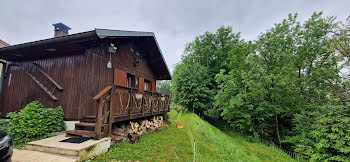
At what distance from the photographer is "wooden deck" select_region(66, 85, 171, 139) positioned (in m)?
3.07

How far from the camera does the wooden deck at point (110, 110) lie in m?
3.07

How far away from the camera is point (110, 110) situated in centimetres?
339

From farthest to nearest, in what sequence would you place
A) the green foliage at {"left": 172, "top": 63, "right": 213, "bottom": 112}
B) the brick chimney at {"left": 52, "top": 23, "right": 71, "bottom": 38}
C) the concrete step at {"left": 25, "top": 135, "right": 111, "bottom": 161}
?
the green foliage at {"left": 172, "top": 63, "right": 213, "bottom": 112} < the brick chimney at {"left": 52, "top": 23, "right": 71, "bottom": 38} < the concrete step at {"left": 25, "top": 135, "right": 111, "bottom": 161}

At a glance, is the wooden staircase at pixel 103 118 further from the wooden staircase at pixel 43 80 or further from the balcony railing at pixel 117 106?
the wooden staircase at pixel 43 80

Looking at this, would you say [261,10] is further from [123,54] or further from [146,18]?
[123,54]

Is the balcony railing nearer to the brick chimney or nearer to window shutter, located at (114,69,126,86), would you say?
window shutter, located at (114,69,126,86)

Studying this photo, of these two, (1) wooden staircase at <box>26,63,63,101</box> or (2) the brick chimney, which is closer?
(1) wooden staircase at <box>26,63,63,101</box>

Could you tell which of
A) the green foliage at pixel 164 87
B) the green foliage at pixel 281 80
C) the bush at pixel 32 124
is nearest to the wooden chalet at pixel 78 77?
the bush at pixel 32 124

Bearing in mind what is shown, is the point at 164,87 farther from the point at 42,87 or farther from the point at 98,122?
the point at 98,122

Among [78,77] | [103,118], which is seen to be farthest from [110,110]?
[78,77]

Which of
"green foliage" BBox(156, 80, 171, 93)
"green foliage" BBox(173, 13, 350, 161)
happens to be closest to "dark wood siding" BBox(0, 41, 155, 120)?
"green foliage" BBox(173, 13, 350, 161)

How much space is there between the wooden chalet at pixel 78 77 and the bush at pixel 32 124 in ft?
1.51

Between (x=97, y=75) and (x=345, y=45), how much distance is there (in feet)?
23.9

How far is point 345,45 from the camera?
3469 mm
